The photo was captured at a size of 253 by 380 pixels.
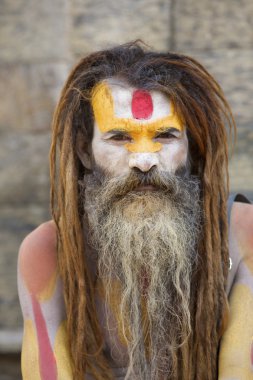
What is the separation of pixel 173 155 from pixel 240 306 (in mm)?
563

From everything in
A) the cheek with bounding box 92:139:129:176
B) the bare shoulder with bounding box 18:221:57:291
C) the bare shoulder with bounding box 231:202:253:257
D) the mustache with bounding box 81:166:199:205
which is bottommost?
the bare shoulder with bounding box 18:221:57:291

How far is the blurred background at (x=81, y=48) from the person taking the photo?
13.2 feet

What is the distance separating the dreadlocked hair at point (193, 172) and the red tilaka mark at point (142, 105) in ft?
0.11

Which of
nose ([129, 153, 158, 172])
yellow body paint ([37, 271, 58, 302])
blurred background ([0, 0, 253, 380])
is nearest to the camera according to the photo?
nose ([129, 153, 158, 172])

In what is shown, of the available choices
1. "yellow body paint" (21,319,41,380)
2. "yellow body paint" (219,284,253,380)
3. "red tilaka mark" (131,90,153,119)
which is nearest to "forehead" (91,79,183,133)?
"red tilaka mark" (131,90,153,119)

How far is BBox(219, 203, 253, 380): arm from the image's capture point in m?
2.80

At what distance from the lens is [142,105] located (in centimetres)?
288

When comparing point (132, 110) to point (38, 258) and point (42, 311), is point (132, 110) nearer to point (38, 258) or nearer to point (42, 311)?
point (38, 258)

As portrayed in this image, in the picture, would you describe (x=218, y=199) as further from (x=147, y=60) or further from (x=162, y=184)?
(x=147, y=60)

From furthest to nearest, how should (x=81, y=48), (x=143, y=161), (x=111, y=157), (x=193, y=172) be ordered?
(x=81, y=48) → (x=193, y=172) → (x=111, y=157) → (x=143, y=161)

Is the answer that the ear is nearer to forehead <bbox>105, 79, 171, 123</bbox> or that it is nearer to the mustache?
the mustache

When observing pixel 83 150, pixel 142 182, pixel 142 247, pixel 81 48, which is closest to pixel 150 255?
pixel 142 247

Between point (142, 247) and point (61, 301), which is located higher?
Result: point (142, 247)

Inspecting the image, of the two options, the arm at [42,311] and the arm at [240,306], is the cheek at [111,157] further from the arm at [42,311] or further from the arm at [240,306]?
the arm at [240,306]
